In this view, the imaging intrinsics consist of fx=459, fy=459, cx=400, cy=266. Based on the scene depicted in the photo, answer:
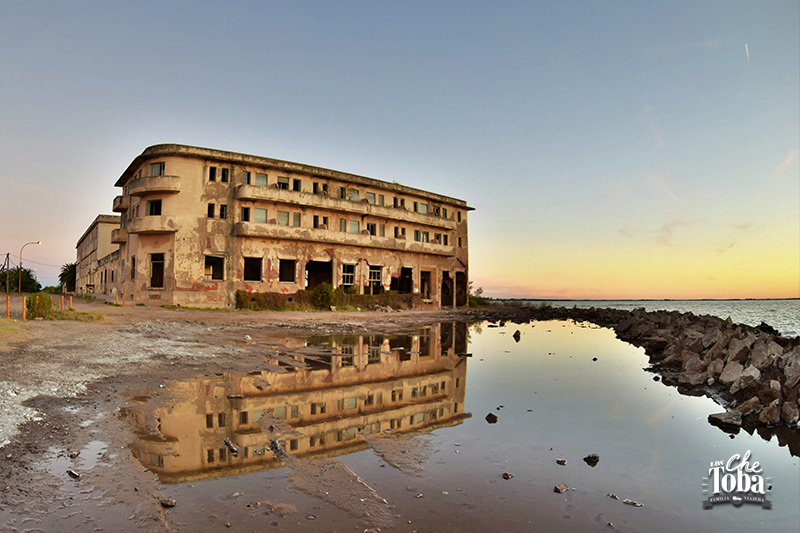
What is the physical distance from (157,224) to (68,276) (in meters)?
65.0

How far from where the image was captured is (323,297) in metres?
35.3

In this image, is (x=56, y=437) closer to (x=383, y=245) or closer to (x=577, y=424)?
(x=577, y=424)

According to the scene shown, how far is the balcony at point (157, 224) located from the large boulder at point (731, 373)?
31016mm

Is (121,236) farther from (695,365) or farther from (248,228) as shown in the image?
(695,365)

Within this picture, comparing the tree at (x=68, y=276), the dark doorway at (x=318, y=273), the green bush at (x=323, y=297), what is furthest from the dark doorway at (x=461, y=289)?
the tree at (x=68, y=276)

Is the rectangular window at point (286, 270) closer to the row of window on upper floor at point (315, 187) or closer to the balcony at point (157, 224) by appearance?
the row of window on upper floor at point (315, 187)

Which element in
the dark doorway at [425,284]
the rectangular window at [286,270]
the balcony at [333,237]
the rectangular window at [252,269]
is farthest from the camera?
the dark doorway at [425,284]

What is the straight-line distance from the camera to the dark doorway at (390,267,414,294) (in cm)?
4391

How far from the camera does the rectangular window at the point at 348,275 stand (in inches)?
1531

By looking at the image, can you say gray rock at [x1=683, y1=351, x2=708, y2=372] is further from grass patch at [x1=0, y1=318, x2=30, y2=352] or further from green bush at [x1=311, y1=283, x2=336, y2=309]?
green bush at [x1=311, y1=283, x2=336, y2=309]

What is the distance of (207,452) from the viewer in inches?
203

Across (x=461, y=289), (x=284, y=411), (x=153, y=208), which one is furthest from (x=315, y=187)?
(x=284, y=411)

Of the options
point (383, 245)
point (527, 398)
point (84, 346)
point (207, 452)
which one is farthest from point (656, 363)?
point (383, 245)

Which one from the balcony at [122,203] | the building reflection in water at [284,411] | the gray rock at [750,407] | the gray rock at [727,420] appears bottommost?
the gray rock at [727,420]
